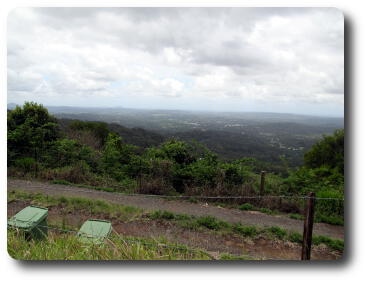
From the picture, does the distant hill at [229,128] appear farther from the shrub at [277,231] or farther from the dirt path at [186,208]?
the shrub at [277,231]

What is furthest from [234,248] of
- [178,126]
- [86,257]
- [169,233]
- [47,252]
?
[178,126]

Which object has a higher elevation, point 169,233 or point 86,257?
point 86,257

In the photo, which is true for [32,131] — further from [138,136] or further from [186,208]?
[186,208]

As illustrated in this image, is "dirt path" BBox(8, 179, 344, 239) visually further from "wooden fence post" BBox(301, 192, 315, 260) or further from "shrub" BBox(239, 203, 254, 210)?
"wooden fence post" BBox(301, 192, 315, 260)

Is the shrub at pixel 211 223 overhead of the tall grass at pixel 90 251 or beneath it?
beneath

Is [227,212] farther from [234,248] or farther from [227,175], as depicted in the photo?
[234,248]

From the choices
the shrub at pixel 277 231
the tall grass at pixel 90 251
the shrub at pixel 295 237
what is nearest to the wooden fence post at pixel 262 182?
the shrub at pixel 277 231

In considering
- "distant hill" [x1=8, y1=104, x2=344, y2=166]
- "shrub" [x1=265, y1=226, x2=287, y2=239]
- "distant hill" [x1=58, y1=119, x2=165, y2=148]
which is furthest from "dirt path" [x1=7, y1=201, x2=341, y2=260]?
"distant hill" [x1=58, y1=119, x2=165, y2=148]
